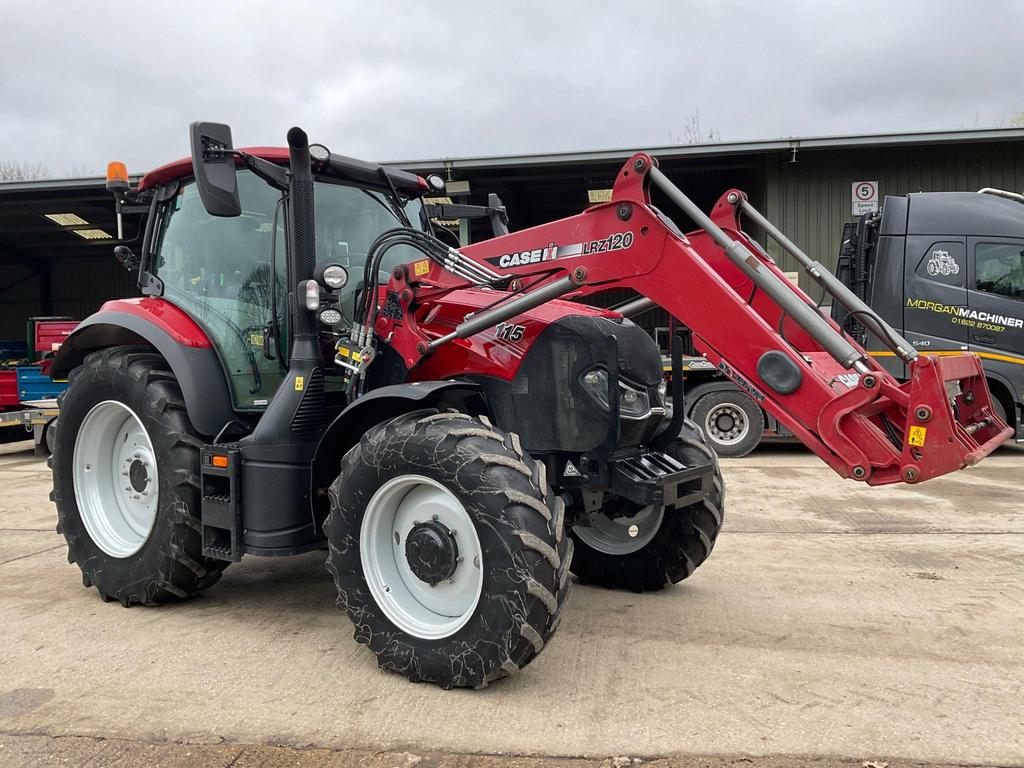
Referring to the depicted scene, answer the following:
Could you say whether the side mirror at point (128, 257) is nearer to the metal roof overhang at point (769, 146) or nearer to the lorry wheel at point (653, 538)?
the lorry wheel at point (653, 538)

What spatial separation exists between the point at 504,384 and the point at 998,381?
8.01m

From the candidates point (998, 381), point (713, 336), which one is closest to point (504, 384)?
point (713, 336)

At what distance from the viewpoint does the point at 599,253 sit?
3.37 meters

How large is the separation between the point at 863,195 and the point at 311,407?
1366 cm

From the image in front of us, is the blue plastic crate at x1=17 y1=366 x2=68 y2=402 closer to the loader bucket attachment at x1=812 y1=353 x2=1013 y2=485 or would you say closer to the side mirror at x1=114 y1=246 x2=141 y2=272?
the side mirror at x1=114 y1=246 x2=141 y2=272

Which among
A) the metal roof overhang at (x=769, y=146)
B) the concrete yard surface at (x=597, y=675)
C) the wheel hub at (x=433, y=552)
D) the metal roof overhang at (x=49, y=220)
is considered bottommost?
the concrete yard surface at (x=597, y=675)

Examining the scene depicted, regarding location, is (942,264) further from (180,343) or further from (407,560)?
(180,343)

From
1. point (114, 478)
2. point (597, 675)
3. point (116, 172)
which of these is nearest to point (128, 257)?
point (116, 172)

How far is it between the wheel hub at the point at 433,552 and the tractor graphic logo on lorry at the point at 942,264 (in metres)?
8.20

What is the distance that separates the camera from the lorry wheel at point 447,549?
9.65 ft

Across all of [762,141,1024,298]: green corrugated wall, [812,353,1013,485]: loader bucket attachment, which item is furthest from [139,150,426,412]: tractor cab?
[762,141,1024,298]: green corrugated wall

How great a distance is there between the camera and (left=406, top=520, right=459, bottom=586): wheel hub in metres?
3.20

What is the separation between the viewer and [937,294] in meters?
9.30

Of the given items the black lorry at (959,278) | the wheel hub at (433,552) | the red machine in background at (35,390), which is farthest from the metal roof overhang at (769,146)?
the wheel hub at (433,552)
